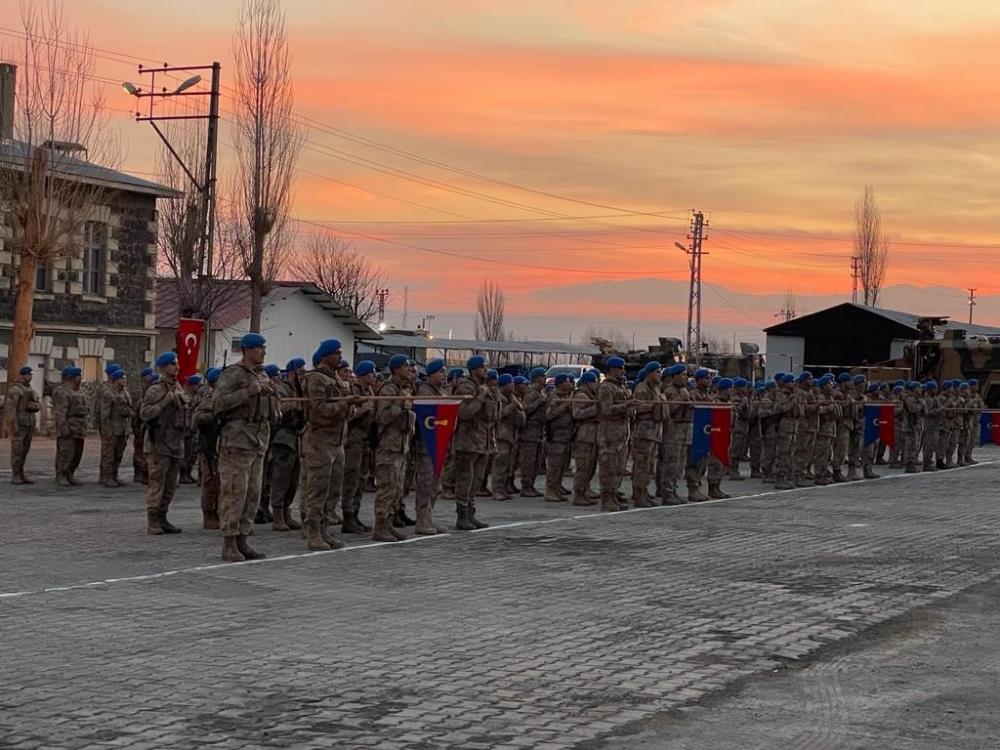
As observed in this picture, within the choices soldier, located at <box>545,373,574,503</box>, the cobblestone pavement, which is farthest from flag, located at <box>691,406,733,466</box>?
the cobblestone pavement

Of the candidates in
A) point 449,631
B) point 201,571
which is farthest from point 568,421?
point 449,631

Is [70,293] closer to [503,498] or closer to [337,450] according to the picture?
[503,498]

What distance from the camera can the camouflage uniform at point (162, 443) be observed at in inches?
638

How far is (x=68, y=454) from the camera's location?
77.5 ft

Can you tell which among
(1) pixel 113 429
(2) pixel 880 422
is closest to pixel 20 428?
(1) pixel 113 429

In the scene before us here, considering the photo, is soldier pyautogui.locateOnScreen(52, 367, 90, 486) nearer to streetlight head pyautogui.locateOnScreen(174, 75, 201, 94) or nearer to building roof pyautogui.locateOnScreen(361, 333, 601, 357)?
streetlight head pyautogui.locateOnScreen(174, 75, 201, 94)

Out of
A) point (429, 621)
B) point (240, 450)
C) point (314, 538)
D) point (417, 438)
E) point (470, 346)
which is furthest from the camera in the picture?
point (470, 346)

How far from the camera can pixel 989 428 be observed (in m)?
39.9

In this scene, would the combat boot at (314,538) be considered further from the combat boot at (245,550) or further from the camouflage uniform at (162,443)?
the camouflage uniform at (162,443)

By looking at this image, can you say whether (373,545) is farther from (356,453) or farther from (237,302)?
(237,302)

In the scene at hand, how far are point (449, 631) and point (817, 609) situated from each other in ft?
10.5

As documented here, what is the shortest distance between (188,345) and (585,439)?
6568mm

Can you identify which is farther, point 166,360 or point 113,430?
point 113,430

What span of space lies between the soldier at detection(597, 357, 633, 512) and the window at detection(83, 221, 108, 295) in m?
24.3
